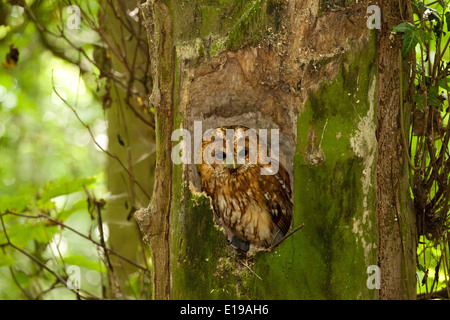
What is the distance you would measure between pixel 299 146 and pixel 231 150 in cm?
75

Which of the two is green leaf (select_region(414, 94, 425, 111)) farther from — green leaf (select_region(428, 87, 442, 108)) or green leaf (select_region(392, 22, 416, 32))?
green leaf (select_region(392, 22, 416, 32))

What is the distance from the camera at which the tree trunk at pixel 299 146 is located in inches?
86.4

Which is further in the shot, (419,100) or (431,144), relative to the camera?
(431,144)

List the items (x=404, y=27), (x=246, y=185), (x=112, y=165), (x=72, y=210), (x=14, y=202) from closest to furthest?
(x=404, y=27), (x=246, y=185), (x=14, y=202), (x=72, y=210), (x=112, y=165)

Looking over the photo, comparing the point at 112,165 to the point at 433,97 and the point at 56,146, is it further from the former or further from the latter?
the point at 56,146

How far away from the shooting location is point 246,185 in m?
3.05

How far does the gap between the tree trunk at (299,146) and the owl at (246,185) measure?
0.54 meters

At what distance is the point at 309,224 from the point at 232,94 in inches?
31.4

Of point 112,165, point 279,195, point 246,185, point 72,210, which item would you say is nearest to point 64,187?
point 72,210

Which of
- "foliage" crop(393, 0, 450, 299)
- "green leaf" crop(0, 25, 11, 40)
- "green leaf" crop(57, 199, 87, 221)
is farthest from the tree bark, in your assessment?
"green leaf" crop(0, 25, 11, 40)

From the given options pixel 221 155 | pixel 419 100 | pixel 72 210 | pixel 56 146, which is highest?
pixel 56 146

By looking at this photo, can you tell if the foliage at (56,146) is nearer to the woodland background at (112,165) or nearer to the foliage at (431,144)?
the woodland background at (112,165)

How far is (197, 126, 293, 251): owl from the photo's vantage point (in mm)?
2951

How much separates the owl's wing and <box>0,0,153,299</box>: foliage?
3.69 ft
